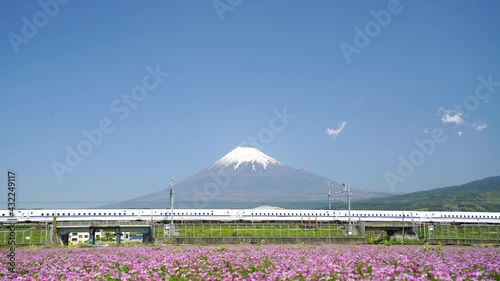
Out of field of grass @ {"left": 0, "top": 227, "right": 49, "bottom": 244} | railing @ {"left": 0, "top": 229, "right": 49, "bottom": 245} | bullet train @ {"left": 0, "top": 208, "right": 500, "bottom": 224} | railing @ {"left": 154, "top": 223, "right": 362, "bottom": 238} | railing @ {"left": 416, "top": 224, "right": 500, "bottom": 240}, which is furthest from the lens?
bullet train @ {"left": 0, "top": 208, "right": 500, "bottom": 224}

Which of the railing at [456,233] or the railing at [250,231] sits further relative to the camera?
the railing at [250,231]

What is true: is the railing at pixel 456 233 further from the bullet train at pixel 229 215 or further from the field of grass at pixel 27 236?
the field of grass at pixel 27 236

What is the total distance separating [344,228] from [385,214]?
29878 mm

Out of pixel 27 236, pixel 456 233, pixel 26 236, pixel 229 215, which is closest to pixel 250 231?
pixel 456 233

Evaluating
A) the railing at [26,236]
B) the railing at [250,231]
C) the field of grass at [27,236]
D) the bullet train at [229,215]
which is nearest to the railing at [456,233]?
the railing at [250,231]

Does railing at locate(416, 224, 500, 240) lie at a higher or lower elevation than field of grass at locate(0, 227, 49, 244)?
lower

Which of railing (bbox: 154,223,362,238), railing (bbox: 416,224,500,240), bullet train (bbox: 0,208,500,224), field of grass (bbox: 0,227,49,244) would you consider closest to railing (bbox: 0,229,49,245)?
field of grass (bbox: 0,227,49,244)

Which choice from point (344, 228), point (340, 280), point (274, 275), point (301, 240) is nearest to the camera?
point (340, 280)

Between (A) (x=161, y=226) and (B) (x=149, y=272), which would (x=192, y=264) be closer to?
(B) (x=149, y=272)

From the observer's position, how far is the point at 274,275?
8383 mm

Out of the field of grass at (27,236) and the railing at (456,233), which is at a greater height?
the field of grass at (27,236)

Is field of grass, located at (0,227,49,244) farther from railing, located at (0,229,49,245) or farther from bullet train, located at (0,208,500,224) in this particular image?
bullet train, located at (0,208,500,224)

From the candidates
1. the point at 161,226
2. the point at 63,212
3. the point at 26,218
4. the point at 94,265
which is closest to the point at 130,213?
the point at 63,212

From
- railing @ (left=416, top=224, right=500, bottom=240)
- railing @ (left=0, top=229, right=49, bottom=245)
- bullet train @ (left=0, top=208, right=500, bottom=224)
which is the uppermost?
bullet train @ (left=0, top=208, right=500, bottom=224)
